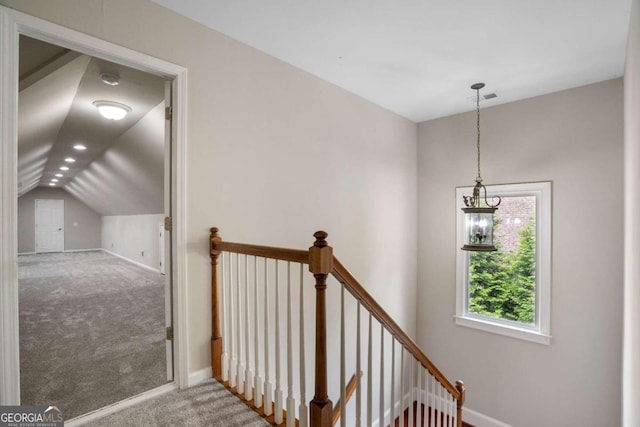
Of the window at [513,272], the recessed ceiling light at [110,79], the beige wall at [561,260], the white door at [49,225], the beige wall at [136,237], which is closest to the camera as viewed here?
the recessed ceiling light at [110,79]

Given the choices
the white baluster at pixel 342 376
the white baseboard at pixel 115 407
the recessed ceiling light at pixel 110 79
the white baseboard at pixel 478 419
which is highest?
the recessed ceiling light at pixel 110 79

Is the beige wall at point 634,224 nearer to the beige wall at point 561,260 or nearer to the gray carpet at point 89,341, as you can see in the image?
the beige wall at point 561,260

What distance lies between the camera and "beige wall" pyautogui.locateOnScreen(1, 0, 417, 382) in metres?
1.88

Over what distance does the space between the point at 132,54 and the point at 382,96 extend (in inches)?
90.9

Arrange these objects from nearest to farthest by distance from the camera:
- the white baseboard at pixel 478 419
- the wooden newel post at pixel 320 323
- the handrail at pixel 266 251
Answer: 1. the wooden newel post at pixel 320 323
2. the handrail at pixel 266 251
3. the white baseboard at pixel 478 419

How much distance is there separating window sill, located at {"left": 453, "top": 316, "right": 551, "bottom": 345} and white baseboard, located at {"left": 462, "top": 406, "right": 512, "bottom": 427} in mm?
954

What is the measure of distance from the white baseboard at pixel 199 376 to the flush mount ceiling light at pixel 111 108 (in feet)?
8.86

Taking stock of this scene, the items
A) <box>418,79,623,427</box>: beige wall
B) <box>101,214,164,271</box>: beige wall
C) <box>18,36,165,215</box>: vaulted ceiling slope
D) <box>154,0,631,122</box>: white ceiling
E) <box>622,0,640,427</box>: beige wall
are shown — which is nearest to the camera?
<box>622,0,640,427</box>: beige wall

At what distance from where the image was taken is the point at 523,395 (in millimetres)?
3197

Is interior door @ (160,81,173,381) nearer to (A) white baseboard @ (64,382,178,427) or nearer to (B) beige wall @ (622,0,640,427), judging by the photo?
(A) white baseboard @ (64,382,178,427)

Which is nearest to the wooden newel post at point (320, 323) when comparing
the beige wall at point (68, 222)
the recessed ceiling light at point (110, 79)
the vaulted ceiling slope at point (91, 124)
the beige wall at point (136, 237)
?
the vaulted ceiling slope at point (91, 124)

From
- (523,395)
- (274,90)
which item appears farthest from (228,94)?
(523,395)

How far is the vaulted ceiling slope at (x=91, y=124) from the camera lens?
234cm

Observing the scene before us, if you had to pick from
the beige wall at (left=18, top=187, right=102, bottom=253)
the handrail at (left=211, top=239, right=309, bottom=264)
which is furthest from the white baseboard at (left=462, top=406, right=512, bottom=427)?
the beige wall at (left=18, top=187, right=102, bottom=253)
